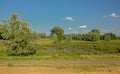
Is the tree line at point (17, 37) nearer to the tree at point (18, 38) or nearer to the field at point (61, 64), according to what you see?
the tree at point (18, 38)

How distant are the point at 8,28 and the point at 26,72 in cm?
3244

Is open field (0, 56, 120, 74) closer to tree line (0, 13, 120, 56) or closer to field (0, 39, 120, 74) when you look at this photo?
field (0, 39, 120, 74)

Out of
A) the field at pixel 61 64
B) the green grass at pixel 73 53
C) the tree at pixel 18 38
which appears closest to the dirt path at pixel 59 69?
the field at pixel 61 64

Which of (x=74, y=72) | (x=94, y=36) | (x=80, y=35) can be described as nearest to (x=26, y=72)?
(x=74, y=72)

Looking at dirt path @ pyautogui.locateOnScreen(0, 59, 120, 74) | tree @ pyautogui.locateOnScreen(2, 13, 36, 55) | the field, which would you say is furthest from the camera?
tree @ pyautogui.locateOnScreen(2, 13, 36, 55)

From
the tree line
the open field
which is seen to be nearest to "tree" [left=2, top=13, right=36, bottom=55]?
the tree line

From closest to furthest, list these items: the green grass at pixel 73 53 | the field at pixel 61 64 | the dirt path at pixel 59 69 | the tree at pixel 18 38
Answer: the dirt path at pixel 59 69 → the field at pixel 61 64 → the green grass at pixel 73 53 → the tree at pixel 18 38

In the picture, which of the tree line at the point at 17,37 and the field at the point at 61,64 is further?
the tree line at the point at 17,37

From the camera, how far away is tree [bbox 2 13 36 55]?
48406 mm

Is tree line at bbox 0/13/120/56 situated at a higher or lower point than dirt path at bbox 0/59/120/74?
higher

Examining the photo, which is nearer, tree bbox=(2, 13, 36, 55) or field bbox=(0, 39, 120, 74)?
field bbox=(0, 39, 120, 74)

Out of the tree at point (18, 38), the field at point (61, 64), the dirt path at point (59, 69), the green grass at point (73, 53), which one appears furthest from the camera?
the tree at point (18, 38)

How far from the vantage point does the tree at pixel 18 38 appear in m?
48.4

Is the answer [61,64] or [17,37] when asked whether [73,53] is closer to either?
[17,37]
